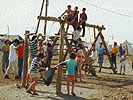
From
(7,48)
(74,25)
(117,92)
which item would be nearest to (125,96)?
(117,92)

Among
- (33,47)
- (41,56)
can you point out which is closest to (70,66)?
(41,56)

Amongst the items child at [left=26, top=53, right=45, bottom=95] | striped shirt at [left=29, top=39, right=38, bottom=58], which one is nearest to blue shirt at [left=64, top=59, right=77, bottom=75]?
child at [left=26, top=53, right=45, bottom=95]

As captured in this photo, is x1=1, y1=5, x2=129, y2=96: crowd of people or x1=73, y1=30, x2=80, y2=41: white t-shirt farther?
x1=73, y1=30, x2=80, y2=41: white t-shirt

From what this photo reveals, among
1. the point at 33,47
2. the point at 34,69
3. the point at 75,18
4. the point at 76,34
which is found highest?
the point at 75,18

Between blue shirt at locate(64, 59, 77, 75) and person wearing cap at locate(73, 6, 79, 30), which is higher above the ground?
person wearing cap at locate(73, 6, 79, 30)

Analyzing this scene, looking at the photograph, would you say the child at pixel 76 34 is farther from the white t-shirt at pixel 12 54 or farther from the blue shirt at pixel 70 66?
the blue shirt at pixel 70 66

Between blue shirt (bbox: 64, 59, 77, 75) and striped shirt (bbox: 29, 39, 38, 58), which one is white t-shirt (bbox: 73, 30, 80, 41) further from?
blue shirt (bbox: 64, 59, 77, 75)

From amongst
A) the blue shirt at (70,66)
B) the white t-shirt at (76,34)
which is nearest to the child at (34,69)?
the blue shirt at (70,66)

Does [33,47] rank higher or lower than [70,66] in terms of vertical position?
higher

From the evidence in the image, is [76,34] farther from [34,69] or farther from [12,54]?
[34,69]

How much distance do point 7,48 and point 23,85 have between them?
4.45 meters

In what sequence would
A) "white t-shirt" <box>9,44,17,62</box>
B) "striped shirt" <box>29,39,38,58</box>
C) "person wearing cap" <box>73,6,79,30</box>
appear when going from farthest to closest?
"person wearing cap" <box>73,6,79,30</box>, "white t-shirt" <box>9,44,17,62</box>, "striped shirt" <box>29,39,38,58</box>

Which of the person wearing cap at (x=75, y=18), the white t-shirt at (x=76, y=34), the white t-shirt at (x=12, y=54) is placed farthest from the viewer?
the person wearing cap at (x=75, y=18)

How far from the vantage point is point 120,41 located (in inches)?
1797
